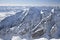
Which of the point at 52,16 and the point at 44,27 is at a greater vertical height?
the point at 52,16

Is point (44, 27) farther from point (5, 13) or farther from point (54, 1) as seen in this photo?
point (5, 13)

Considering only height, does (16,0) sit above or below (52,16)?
above

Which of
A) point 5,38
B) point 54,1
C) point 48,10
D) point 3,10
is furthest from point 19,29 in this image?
point 54,1

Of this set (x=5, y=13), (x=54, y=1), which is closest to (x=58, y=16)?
(x=54, y=1)

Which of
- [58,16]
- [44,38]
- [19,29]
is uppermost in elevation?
[58,16]

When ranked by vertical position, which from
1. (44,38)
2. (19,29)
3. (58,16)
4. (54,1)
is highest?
(54,1)

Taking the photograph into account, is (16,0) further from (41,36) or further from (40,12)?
(41,36)
